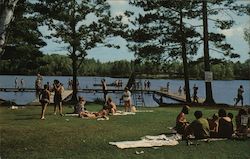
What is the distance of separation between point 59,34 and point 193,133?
2032cm

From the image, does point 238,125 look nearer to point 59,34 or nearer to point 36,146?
point 36,146

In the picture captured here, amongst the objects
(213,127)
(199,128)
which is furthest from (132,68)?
(199,128)

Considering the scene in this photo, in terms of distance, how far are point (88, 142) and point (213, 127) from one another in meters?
3.76

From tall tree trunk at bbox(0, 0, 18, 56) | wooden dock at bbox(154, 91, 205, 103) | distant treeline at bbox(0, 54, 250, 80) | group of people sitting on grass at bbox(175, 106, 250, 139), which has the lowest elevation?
wooden dock at bbox(154, 91, 205, 103)

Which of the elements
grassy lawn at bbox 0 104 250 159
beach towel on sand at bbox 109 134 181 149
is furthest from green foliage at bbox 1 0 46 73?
beach towel on sand at bbox 109 134 181 149

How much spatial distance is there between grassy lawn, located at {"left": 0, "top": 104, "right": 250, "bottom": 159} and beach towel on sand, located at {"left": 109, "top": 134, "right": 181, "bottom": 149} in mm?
228

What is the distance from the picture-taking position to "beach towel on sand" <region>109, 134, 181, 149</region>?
1119cm

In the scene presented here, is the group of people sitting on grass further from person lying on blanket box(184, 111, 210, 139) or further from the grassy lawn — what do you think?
the grassy lawn

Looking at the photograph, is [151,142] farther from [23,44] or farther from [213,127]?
[23,44]

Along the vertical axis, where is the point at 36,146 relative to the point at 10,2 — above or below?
below

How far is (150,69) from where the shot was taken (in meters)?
32.6

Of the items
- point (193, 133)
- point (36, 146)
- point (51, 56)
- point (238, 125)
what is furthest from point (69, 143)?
point (51, 56)

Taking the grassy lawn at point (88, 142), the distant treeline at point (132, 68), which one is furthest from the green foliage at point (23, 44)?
the grassy lawn at point (88, 142)

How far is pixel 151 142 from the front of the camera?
38.0 feet
